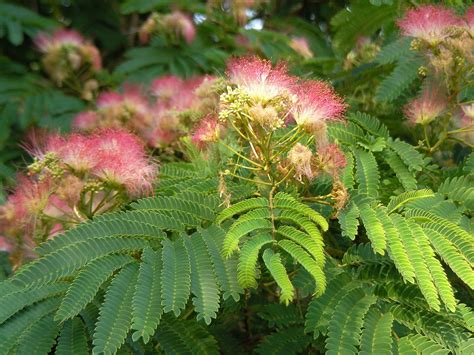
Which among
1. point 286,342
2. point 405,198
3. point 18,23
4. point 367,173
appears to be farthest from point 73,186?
point 18,23

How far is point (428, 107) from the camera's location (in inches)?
98.3

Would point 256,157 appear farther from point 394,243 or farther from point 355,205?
point 394,243

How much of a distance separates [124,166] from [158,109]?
1003 millimetres

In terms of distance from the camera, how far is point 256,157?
2016mm

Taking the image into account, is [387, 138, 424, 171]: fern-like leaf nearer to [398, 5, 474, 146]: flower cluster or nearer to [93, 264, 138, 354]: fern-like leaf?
[398, 5, 474, 146]: flower cluster

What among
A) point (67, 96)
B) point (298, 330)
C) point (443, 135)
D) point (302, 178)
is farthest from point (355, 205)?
point (67, 96)

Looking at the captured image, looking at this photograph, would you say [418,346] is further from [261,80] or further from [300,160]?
[261,80]

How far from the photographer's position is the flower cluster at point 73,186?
7.56 feet

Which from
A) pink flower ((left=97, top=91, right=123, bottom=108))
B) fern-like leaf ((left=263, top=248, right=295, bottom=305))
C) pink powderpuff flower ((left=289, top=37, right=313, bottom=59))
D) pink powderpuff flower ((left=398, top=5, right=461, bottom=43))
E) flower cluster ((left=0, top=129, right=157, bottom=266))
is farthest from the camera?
pink powderpuff flower ((left=289, top=37, right=313, bottom=59))

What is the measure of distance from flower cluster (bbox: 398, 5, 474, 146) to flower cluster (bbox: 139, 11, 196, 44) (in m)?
1.83

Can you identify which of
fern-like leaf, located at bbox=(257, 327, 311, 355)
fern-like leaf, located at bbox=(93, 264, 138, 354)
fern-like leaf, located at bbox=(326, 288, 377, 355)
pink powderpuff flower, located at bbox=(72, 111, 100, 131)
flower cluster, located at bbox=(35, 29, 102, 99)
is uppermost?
fern-like leaf, located at bbox=(326, 288, 377, 355)

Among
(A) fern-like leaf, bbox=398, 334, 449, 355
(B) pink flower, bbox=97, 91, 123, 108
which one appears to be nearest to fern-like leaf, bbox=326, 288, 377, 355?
(A) fern-like leaf, bbox=398, 334, 449, 355

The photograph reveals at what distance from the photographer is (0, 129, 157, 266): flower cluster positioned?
2305 mm

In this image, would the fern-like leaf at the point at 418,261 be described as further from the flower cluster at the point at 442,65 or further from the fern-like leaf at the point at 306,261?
the flower cluster at the point at 442,65
